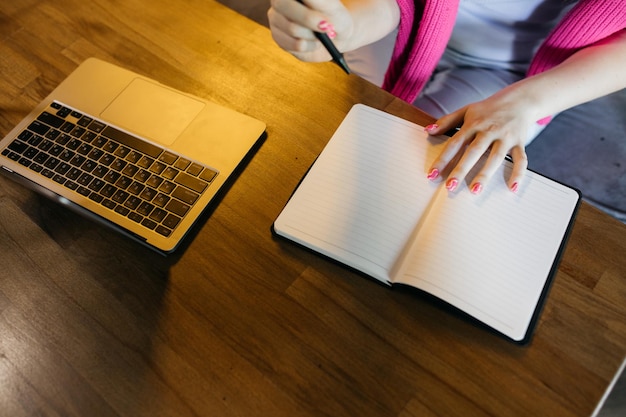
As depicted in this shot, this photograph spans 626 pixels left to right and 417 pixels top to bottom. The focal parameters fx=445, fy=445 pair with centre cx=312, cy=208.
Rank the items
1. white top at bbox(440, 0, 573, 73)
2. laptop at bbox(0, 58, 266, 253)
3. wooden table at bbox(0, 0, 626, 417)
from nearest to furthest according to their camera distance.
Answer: wooden table at bbox(0, 0, 626, 417) < laptop at bbox(0, 58, 266, 253) < white top at bbox(440, 0, 573, 73)

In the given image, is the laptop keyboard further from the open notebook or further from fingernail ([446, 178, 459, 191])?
fingernail ([446, 178, 459, 191])

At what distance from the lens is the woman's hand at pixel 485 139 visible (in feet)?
1.69

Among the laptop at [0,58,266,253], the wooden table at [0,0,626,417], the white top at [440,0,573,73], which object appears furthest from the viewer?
the white top at [440,0,573,73]

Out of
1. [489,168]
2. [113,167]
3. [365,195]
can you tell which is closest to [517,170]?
[489,168]

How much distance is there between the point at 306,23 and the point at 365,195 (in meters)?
0.21

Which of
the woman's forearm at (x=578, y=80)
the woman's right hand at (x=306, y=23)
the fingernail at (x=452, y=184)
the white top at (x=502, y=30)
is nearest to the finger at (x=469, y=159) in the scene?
the fingernail at (x=452, y=184)

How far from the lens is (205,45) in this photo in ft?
2.29

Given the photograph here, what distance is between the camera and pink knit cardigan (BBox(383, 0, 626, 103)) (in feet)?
2.01

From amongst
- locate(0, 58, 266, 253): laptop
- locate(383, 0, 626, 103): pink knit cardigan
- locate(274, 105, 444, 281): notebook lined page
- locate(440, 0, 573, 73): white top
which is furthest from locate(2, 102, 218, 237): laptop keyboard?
locate(440, 0, 573, 73): white top

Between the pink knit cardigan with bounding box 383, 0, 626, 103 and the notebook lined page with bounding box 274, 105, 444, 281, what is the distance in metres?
0.22

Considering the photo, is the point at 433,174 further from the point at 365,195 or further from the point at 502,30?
the point at 502,30

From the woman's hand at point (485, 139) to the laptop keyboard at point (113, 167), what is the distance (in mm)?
295

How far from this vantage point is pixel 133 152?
59 centimetres

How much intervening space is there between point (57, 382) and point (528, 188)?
566 millimetres
